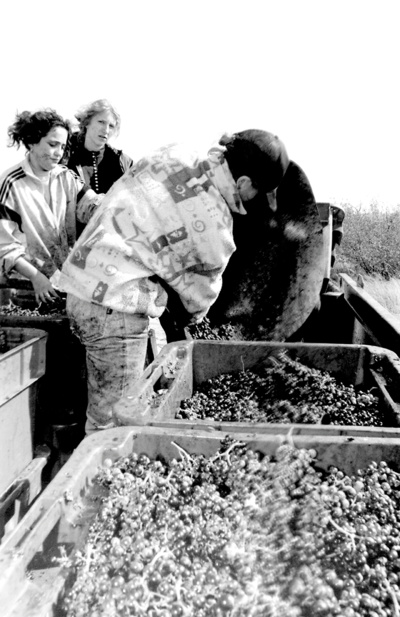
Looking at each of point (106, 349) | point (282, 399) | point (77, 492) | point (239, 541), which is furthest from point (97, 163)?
point (239, 541)

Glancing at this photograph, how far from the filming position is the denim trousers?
8.95 feet

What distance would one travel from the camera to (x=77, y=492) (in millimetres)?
1449

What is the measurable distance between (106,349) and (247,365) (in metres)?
0.70

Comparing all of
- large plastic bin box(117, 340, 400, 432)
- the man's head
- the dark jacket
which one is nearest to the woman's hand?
large plastic bin box(117, 340, 400, 432)

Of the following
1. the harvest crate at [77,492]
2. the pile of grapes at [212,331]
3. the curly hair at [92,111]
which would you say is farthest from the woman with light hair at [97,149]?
the harvest crate at [77,492]

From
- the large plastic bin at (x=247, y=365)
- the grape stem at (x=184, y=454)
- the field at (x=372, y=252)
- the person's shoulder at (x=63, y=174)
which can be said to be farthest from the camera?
the field at (x=372, y=252)

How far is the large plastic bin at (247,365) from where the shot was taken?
221 centimetres

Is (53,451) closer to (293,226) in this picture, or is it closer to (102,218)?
(102,218)

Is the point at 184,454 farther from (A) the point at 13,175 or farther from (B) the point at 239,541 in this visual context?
(A) the point at 13,175

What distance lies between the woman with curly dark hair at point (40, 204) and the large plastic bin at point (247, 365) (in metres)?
0.96

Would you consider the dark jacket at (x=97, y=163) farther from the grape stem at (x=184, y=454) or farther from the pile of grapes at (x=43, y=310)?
the grape stem at (x=184, y=454)

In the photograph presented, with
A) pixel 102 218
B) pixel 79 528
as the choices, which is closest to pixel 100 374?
pixel 102 218

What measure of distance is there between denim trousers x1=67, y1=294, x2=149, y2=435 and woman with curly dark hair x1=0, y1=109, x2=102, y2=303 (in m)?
0.44

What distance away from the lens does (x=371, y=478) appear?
5.21ft
